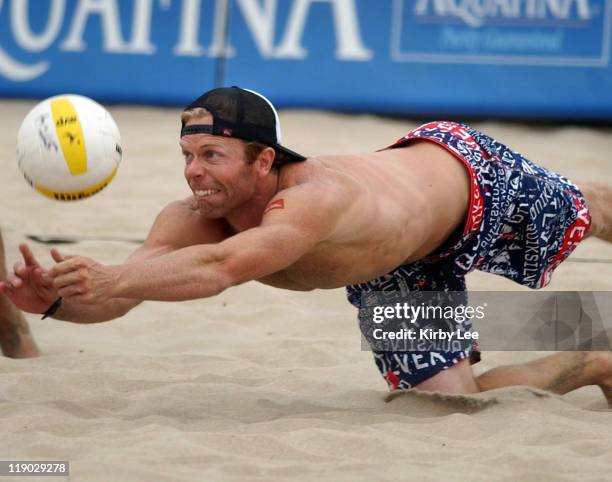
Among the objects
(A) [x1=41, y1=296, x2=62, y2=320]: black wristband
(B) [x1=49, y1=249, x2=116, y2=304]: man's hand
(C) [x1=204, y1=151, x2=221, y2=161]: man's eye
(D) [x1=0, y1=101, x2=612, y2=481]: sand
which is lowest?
(D) [x1=0, y1=101, x2=612, y2=481]: sand

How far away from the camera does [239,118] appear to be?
3674 millimetres

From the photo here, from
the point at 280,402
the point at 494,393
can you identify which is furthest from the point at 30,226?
the point at 494,393

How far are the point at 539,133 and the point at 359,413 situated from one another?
522 centimetres

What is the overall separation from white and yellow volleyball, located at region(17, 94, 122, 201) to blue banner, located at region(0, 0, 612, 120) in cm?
531

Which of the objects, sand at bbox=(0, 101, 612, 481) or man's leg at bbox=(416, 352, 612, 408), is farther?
man's leg at bbox=(416, 352, 612, 408)

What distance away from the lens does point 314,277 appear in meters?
3.84

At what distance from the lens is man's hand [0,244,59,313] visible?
3.53m

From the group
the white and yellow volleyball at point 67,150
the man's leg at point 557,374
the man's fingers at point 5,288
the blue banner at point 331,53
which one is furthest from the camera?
the blue banner at point 331,53

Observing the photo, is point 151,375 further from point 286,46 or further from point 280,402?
point 286,46

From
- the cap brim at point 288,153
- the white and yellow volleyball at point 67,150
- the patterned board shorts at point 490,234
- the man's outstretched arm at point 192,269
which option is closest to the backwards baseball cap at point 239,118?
the cap brim at point 288,153

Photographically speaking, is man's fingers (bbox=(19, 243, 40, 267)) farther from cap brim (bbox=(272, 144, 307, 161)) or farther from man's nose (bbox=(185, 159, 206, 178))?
cap brim (bbox=(272, 144, 307, 161))

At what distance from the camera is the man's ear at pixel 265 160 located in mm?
3717

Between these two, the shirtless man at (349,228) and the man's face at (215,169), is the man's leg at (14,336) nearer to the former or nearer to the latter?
the shirtless man at (349,228)

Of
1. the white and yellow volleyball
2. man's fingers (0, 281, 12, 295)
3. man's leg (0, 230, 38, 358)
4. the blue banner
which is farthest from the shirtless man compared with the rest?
the blue banner
